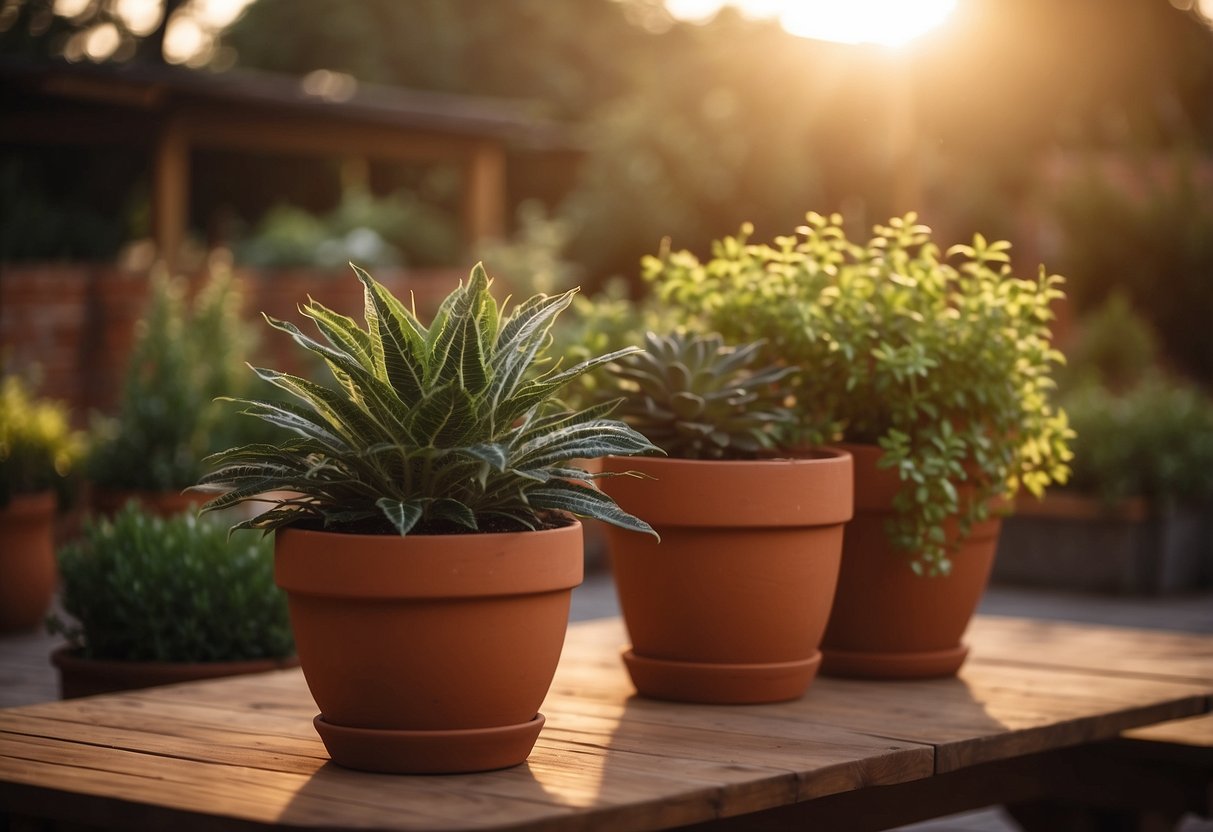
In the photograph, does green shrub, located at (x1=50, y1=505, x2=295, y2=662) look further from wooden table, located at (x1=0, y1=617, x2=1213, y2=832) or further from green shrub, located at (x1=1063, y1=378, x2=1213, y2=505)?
green shrub, located at (x1=1063, y1=378, x2=1213, y2=505)

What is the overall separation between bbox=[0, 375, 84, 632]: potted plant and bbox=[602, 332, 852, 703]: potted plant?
10.8ft

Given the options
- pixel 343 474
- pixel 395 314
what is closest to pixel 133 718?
pixel 343 474

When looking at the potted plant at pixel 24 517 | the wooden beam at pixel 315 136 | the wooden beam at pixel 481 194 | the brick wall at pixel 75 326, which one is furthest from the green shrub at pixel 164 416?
the wooden beam at pixel 481 194

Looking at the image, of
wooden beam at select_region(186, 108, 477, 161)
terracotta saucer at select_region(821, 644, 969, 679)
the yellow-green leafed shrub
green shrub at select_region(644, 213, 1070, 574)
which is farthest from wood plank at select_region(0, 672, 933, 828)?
wooden beam at select_region(186, 108, 477, 161)

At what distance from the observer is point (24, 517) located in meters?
5.57

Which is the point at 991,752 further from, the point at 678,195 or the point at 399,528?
the point at 678,195

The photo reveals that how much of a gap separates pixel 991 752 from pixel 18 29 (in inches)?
989

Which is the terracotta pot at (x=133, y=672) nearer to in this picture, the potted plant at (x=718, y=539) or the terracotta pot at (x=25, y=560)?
the potted plant at (x=718, y=539)

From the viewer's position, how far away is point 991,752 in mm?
2676

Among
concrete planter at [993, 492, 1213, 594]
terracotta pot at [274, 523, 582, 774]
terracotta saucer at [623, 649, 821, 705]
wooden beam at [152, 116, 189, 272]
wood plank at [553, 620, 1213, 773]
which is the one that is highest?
wooden beam at [152, 116, 189, 272]

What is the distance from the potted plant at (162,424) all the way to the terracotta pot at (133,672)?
225 centimetres

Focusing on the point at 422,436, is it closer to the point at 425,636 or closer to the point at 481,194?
the point at 425,636

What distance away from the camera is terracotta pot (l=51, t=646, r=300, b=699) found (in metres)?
3.82

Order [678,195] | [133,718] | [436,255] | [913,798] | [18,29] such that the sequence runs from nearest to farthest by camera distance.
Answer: [133,718] < [913,798] < [436,255] < [678,195] < [18,29]
